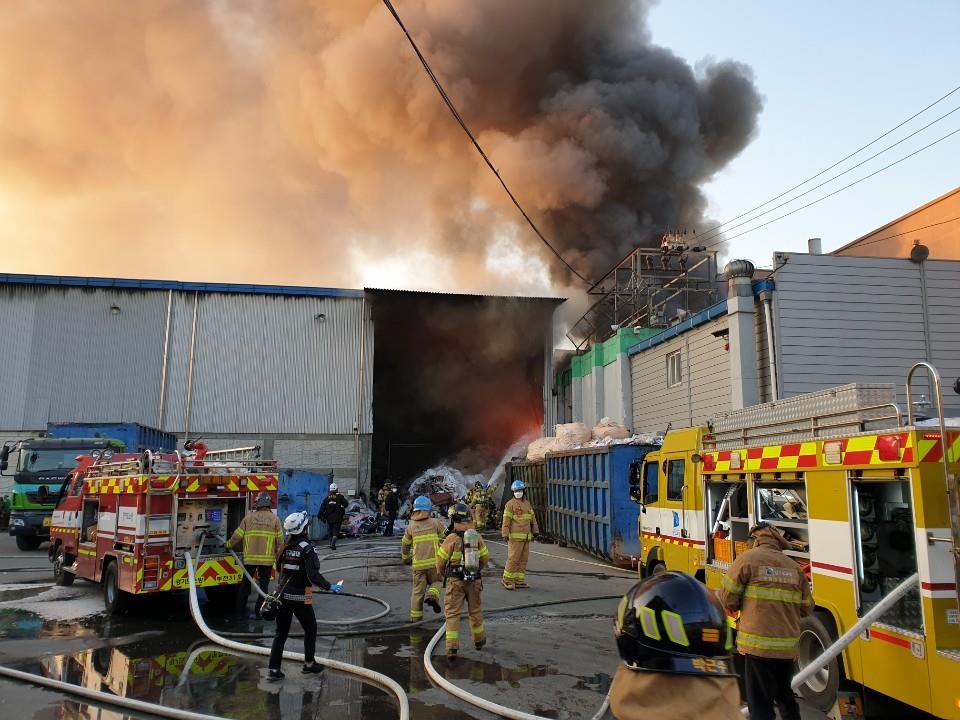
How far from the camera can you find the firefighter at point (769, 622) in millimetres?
4035

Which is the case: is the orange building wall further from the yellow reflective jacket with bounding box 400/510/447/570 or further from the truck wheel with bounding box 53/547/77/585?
the truck wheel with bounding box 53/547/77/585

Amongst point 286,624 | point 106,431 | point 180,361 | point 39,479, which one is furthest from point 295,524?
point 180,361

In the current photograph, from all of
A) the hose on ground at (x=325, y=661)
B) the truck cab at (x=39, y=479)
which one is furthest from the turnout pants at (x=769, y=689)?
the truck cab at (x=39, y=479)

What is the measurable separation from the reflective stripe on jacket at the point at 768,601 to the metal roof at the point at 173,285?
21194 millimetres

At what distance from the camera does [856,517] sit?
4496 mm

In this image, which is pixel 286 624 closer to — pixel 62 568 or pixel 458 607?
pixel 458 607

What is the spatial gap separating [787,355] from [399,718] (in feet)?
33.4

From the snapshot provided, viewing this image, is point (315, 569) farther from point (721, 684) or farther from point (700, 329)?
point (700, 329)

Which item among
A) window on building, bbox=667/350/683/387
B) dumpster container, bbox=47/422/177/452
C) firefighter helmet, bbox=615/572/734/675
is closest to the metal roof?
dumpster container, bbox=47/422/177/452

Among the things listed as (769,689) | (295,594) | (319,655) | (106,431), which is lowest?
(319,655)

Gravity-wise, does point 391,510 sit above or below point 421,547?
below

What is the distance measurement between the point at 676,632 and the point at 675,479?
247 inches

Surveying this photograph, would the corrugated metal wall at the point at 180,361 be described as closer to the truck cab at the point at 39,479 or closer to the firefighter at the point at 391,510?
the firefighter at the point at 391,510

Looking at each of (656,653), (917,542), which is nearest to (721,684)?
(656,653)
